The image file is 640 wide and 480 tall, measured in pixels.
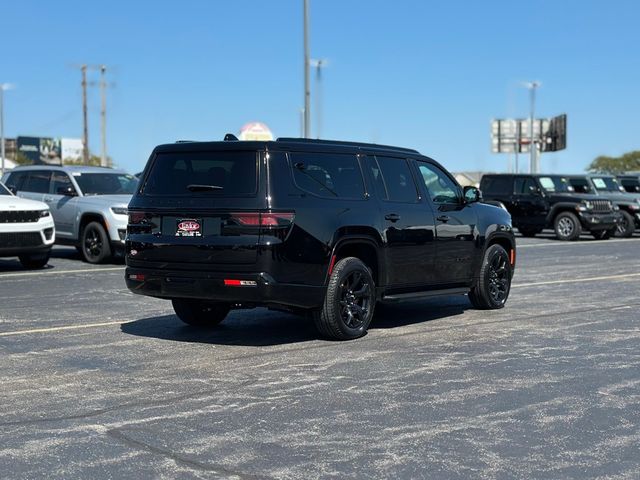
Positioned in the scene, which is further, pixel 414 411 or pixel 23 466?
pixel 414 411

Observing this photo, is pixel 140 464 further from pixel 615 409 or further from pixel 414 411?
pixel 615 409

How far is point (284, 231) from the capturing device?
788 centimetres

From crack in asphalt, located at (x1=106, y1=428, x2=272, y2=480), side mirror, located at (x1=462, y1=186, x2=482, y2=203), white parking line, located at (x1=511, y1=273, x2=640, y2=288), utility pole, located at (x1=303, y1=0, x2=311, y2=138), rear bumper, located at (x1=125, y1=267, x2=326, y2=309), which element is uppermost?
utility pole, located at (x1=303, y1=0, x2=311, y2=138)

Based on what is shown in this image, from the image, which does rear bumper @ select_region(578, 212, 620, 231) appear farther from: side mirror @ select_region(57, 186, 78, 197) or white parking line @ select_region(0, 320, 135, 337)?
white parking line @ select_region(0, 320, 135, 337)

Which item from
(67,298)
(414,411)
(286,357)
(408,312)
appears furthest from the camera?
(67,298)

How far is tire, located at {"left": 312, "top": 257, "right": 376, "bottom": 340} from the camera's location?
8.29 metres

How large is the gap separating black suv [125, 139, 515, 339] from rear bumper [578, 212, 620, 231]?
56.9ft

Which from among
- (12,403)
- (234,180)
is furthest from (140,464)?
(234,180)

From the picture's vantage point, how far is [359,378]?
6883mm

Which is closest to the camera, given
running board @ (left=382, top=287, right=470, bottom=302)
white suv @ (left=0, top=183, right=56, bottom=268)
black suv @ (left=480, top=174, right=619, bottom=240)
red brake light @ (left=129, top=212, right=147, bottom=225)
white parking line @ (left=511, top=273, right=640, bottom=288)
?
red brake light @ (left=129, top=212, right=147, bottom=225)

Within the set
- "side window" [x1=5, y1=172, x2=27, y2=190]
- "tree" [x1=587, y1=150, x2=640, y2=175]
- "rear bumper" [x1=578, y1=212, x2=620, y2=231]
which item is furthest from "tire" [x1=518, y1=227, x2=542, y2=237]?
"tree" [x1=587, y1=150, x2=640, y2=175]

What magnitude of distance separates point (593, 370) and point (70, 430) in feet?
13.1

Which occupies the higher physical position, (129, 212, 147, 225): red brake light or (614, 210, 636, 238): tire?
(129, 212, 147, 225): red brake light

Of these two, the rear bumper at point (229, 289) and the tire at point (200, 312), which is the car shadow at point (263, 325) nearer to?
the tire at point (200, 312)
